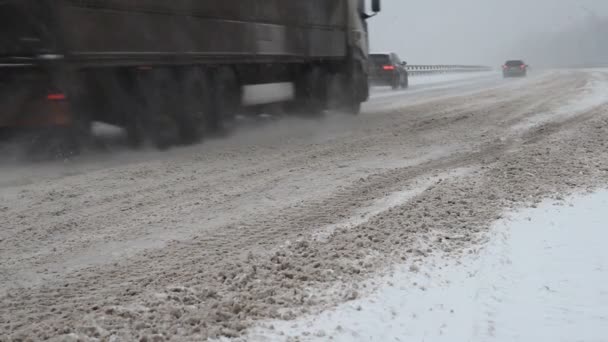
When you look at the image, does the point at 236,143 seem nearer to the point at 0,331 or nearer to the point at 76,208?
the point at 76,208

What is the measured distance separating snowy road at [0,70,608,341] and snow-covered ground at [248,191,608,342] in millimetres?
33

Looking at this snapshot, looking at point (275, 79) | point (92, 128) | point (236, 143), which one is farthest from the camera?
point (275, 79)

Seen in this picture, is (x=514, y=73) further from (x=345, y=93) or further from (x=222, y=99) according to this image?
(x=222, y=99)

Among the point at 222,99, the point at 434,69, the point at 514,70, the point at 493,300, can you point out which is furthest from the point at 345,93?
the point at 434,69

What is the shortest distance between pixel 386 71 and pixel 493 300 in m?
22.6

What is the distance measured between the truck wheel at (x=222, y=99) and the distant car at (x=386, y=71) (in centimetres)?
1556

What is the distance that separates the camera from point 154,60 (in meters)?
8.33

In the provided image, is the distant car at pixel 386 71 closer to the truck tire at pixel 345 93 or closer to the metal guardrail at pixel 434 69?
the metal guardrail at pixel 434 69

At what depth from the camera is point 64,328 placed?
281 cm

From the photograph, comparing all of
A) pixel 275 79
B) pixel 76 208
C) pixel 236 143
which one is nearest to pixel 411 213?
pixel 76 208

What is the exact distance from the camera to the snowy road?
2.99 m

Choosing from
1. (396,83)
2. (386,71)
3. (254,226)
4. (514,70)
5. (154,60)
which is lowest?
(254,226)

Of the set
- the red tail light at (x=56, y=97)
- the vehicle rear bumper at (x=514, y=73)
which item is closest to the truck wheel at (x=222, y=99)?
the red tail light at (x=56, y=97)

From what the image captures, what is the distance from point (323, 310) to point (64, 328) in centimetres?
128
